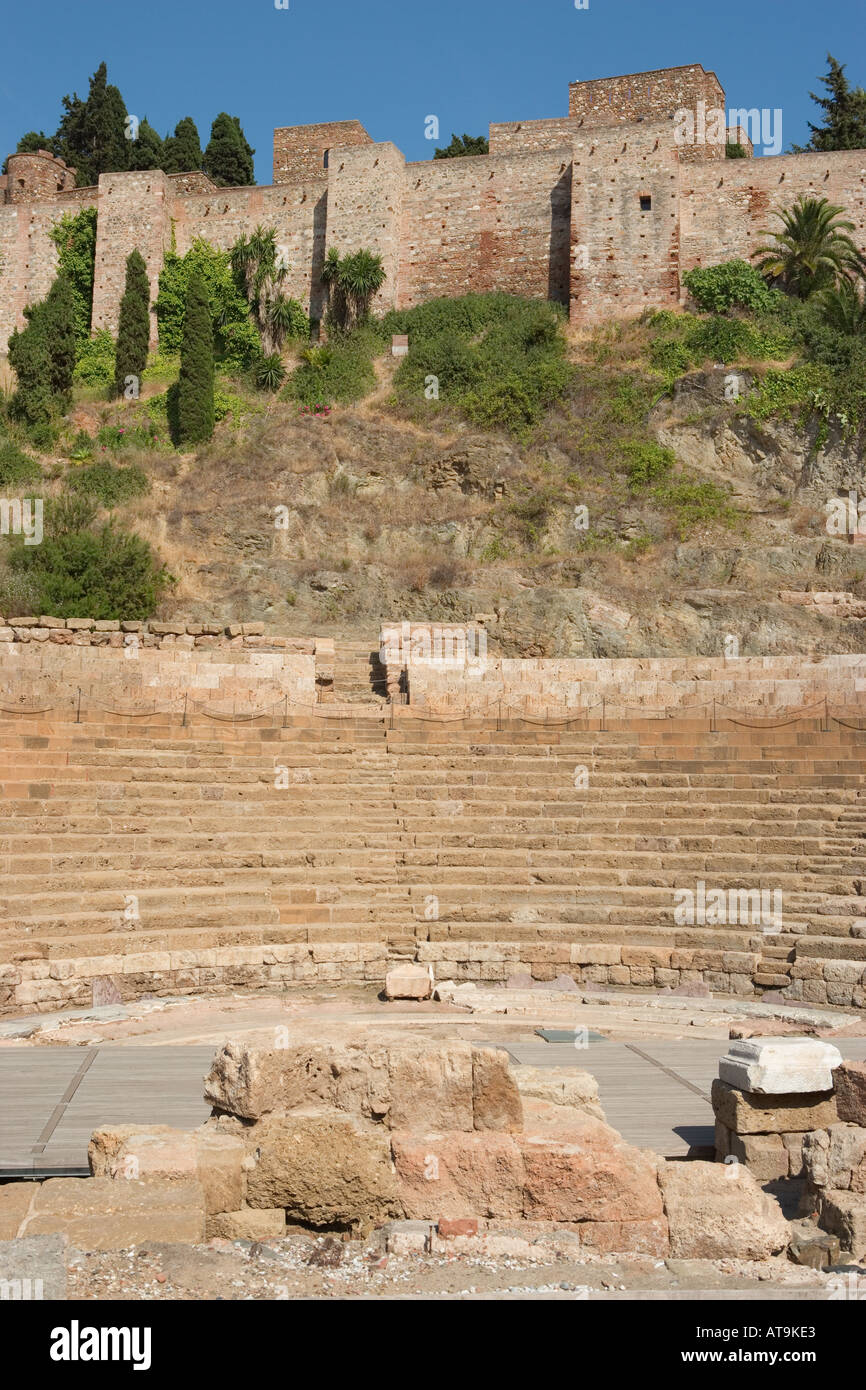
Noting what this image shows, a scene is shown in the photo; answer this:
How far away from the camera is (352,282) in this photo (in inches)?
1148

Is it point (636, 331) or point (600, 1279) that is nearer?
point (600, 1279)

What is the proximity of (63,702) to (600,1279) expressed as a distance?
33.0 feet

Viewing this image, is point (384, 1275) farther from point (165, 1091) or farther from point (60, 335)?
point (60, 335)

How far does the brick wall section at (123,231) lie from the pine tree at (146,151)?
10.1 m

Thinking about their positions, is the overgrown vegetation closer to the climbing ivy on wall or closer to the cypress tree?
the cypress tree

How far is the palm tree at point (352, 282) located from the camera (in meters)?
29.2

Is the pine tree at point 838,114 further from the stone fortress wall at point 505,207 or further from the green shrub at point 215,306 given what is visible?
the green shrub at point 215,306

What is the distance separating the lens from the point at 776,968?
10266mm

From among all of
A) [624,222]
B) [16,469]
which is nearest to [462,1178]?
[16,469]

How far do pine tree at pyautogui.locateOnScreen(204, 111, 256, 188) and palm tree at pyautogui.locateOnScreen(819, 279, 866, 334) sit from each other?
908 inches

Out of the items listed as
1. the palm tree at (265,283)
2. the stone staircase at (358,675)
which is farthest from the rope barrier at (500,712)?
the palm tree at (265,283)

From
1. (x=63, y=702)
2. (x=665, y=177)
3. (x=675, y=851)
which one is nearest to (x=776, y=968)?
(x=675, y=851)

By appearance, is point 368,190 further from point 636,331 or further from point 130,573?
point 130,573

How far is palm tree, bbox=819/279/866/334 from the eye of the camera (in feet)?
81.9
